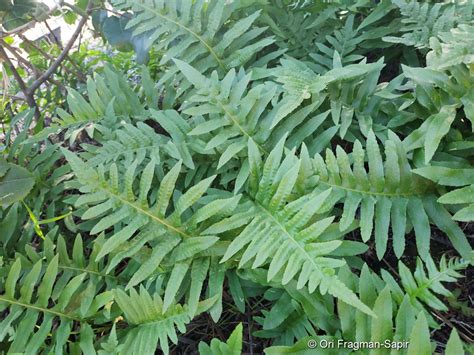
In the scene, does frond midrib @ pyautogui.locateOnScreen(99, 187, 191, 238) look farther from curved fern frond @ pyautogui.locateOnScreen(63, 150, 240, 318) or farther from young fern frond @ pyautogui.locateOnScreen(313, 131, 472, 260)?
young fern frond @ pyautogui.locateOnScreen(313, 131, 472, 260)

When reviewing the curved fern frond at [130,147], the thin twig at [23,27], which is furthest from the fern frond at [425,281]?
the thin twig at [23,27]

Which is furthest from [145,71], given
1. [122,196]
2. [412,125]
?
[412,125]

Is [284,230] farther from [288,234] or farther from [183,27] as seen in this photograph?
[183,27]

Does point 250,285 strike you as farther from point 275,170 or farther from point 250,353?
point 275,170

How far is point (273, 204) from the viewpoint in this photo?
127 cm

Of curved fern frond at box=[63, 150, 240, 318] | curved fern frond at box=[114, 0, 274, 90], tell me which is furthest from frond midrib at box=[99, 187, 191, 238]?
curved fern frond at box=[114, 0, 274, 90]

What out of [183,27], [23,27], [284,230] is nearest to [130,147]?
[183,27]

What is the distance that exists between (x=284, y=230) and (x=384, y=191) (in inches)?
13.5

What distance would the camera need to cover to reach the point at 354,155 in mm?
1312

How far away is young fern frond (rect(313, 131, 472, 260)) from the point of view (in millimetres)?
1269

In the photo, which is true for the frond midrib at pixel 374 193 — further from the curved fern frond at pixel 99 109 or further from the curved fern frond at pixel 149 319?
the curved fern frond at pixel 99 109

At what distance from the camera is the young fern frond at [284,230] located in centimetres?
107

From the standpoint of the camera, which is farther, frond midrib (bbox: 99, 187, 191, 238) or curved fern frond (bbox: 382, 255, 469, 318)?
frond midrib (bbox: 99, 187, 191, 238)

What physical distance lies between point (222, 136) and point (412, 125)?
25.6 inches
